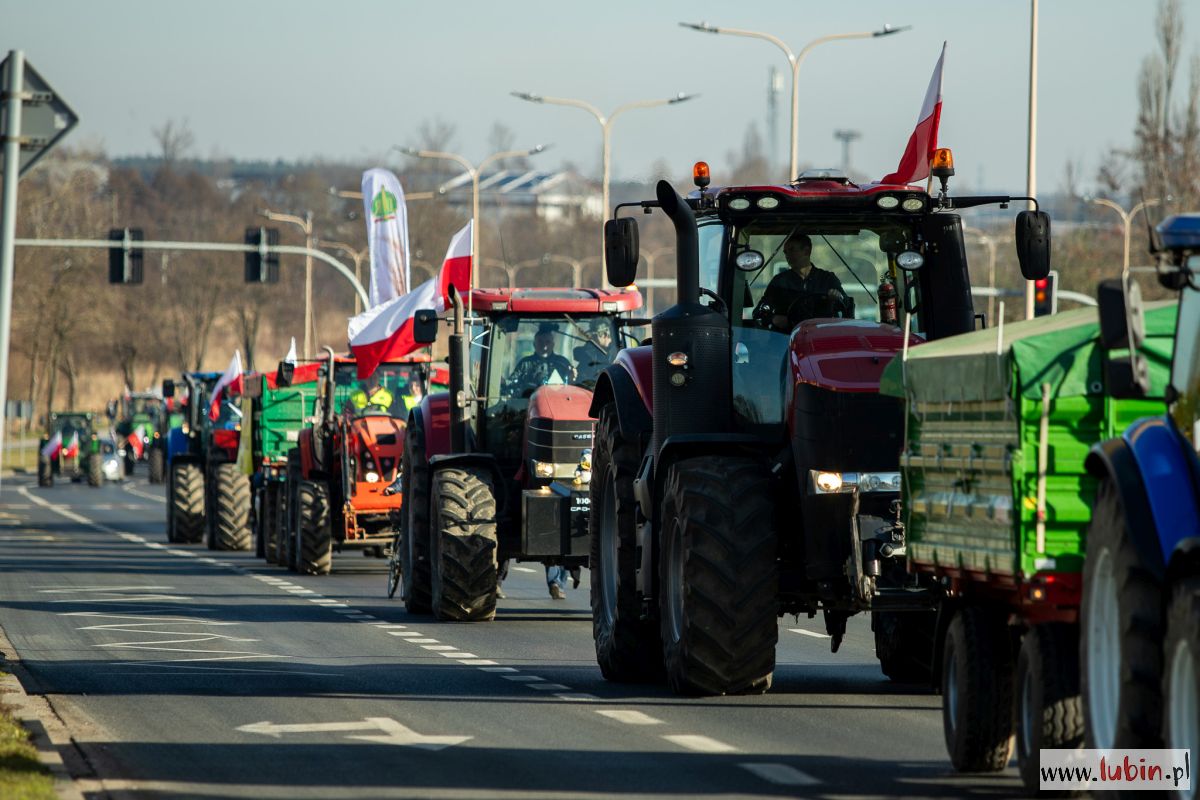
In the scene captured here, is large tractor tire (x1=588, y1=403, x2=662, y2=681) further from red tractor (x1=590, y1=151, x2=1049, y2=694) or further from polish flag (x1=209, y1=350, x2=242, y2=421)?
polish flag (x1=209, y1=350, x2=242, y2=421)

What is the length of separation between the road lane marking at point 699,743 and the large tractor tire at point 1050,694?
2020 millimetres

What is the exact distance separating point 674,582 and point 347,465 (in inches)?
605

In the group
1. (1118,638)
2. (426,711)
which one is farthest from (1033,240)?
(1118,638)

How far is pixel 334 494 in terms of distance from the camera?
2884cm

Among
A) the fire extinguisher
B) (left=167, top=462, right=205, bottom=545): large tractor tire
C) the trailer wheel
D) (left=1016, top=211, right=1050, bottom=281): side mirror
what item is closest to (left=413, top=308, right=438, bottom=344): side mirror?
the fire extinguisher

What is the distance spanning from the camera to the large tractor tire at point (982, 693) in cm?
989

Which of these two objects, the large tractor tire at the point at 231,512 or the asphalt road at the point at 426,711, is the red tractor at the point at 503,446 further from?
the large tractor tire at the point at 231,512

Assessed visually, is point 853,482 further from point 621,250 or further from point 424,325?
point 424,325

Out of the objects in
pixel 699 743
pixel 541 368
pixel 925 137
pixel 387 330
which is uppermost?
pixel 925 137

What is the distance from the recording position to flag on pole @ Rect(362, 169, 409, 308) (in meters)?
35.8

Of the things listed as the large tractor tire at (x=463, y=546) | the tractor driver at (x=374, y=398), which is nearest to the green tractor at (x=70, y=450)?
the tractor driver at (x=374, y=398)

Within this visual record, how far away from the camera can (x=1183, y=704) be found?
7691 mm

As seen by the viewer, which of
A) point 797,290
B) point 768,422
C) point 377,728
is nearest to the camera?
point 377,728

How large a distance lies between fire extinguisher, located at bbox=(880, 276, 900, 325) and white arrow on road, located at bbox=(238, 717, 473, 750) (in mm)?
3720
